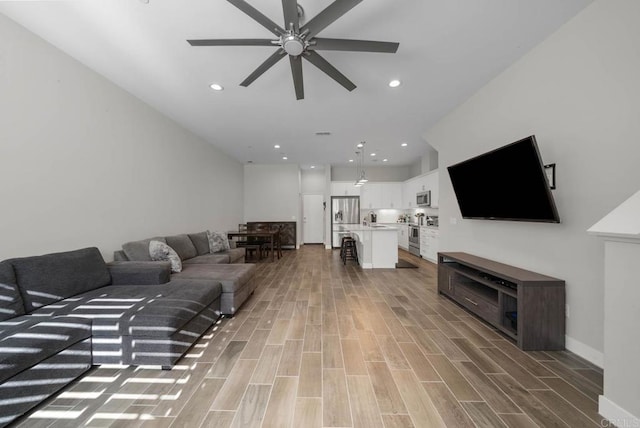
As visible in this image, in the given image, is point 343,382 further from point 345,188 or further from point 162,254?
point 345,188

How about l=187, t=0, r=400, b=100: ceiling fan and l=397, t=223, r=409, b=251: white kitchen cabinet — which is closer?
l=187, t=0, r=400, b=100: ceiling fan

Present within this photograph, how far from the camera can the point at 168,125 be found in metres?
4.05

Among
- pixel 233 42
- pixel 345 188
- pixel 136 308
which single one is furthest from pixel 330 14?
pixel 345 188

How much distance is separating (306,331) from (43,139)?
3327mm

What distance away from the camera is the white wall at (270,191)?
314 inches

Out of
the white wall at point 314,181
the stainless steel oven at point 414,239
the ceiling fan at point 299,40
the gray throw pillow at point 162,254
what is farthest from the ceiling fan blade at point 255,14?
the white wall at point 314,181

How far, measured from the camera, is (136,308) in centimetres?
190

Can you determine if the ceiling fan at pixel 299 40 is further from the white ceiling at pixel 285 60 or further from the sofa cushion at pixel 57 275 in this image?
the sofa cushion at pixel 57 275

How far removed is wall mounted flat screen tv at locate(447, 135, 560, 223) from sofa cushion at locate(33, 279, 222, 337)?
134 inches

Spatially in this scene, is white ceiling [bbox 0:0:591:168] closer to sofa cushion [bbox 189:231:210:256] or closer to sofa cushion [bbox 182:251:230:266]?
sofa cushion [bbox 189:231:210:256]

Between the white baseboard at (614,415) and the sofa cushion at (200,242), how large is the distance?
5.13 m

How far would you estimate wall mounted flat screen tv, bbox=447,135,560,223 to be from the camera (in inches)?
80.1

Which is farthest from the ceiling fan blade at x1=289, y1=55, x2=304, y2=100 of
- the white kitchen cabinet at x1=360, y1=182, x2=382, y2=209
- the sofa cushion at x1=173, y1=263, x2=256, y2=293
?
the white kitchen cabinet at x1=360, y1=182, x2=382, y2=209

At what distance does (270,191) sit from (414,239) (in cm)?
508
